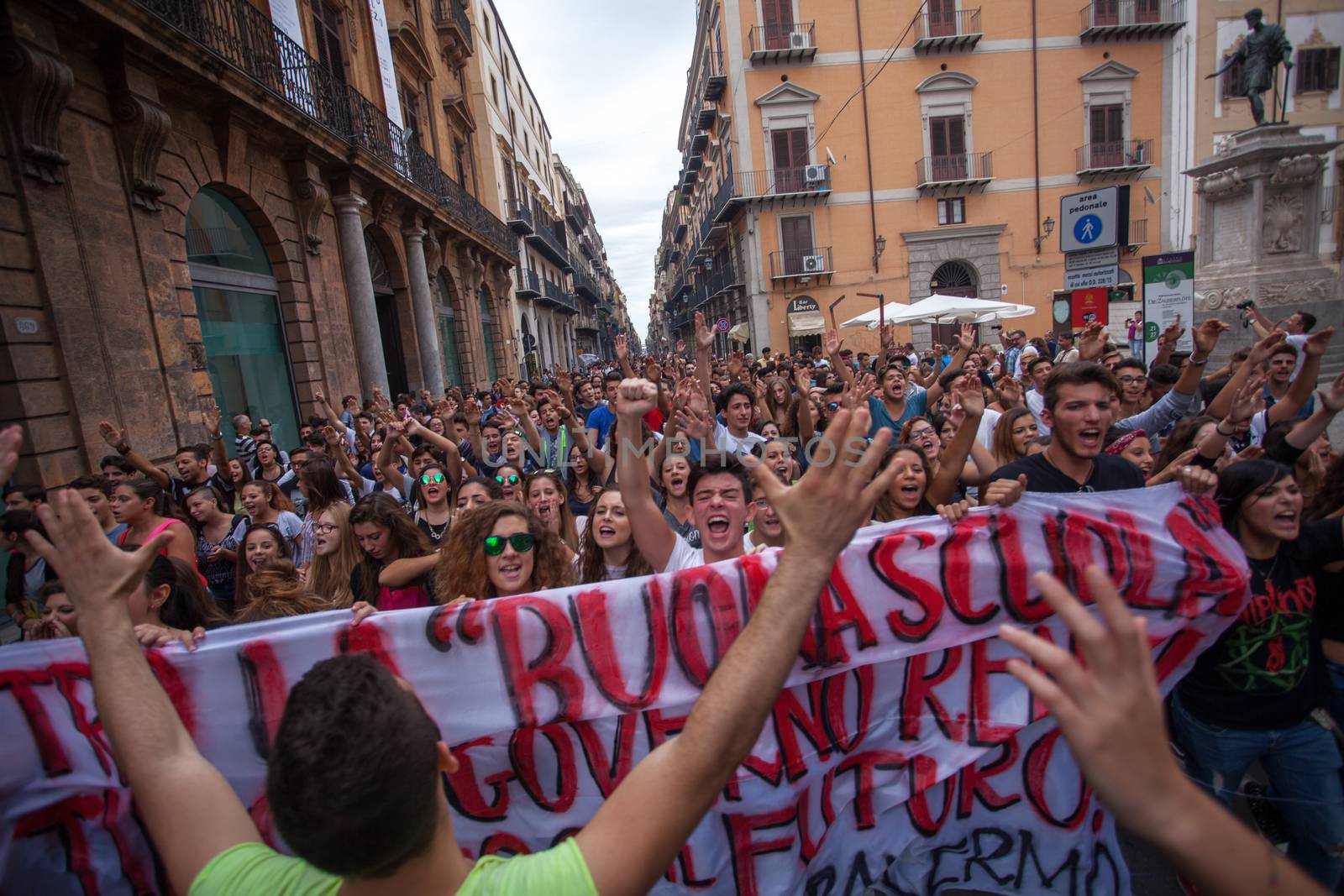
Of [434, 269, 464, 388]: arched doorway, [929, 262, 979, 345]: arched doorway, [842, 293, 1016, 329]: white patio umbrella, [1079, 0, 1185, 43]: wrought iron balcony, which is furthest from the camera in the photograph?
[929, 262, 979, 345]: arched doorway

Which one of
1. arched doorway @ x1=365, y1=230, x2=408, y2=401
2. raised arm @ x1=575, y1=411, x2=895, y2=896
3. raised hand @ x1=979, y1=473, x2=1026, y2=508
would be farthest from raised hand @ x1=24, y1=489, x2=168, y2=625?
arched doorway @ x1=365, y1=230, x2=408, y2=401

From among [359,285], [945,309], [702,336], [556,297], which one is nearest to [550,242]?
[556,297]

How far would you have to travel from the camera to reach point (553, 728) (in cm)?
228

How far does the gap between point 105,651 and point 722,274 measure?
32.2m

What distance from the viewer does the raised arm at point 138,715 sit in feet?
4.29

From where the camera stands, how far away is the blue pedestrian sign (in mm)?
9875

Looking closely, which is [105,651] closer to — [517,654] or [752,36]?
[517,654]

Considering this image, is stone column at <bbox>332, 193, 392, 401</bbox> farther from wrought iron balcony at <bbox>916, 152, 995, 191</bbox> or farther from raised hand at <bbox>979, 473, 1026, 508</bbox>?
wrought iron balcony at <bbox>916, 152, 995, 191</bbox>

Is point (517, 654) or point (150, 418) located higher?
point (150, 418)

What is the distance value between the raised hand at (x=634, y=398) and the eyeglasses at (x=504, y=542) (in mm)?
841

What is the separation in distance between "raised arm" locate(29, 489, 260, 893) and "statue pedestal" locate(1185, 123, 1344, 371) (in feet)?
44.5

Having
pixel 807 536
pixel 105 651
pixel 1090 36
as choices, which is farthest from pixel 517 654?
pixel 1090 36

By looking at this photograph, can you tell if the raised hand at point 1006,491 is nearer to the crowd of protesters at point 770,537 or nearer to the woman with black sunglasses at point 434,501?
the crowd of protesters at point 770,537

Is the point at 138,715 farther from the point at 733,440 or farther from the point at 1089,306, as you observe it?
the point at 1089,306
